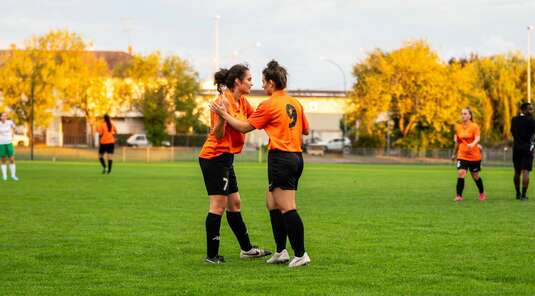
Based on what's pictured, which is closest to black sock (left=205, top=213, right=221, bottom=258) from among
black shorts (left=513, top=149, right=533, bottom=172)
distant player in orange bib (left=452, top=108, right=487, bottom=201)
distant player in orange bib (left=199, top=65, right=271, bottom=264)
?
distant player in orange bib (left=199, top=65, right=271, bottom=264)

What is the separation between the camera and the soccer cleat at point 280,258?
29.2ft

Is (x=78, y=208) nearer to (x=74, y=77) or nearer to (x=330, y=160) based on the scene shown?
(x=330, y=160)

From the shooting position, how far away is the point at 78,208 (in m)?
15.9

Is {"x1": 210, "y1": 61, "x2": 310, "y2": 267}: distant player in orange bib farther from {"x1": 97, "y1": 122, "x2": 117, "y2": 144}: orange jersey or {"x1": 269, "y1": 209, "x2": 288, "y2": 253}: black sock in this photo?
{"x1": 97, "y1": 122, "x2": 117, "y2": 144}: orange jersey

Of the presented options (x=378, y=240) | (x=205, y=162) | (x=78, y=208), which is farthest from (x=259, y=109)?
(x=78, y=208)

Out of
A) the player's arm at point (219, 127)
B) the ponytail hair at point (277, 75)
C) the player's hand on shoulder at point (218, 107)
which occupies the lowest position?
the player's arm at point (219, 127)

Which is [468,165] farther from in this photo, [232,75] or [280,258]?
[232,75]

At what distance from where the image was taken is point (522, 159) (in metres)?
18.7

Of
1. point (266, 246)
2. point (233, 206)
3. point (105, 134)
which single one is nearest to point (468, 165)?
point (266, 246)

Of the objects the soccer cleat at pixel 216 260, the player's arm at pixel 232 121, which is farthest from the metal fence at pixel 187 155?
the player's arm at pixel 232 121

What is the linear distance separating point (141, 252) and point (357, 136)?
63.9 m

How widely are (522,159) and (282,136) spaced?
1134 cm

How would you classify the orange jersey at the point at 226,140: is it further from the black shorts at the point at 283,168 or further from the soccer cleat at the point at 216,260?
the soccer cleat at the point at 216,260

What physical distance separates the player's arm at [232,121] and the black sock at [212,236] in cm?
103
